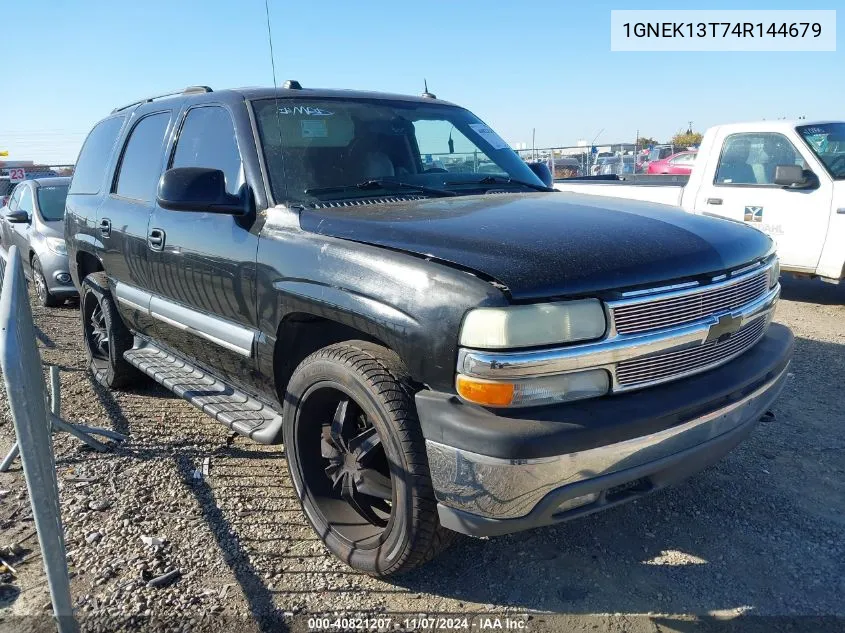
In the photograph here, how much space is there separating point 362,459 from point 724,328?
1.46 metres

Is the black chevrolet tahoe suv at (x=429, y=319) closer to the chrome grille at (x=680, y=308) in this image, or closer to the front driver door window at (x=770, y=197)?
the chrome grille at (x=680, y=308)

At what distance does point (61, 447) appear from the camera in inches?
155

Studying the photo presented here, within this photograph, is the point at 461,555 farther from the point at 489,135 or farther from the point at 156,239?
the point at 489,135

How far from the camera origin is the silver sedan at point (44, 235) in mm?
7870

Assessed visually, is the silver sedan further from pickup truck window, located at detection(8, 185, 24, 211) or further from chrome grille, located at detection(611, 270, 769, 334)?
chrome grille, located at detection(611, 270, 769, 334)

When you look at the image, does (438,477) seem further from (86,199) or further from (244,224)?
(86,199)

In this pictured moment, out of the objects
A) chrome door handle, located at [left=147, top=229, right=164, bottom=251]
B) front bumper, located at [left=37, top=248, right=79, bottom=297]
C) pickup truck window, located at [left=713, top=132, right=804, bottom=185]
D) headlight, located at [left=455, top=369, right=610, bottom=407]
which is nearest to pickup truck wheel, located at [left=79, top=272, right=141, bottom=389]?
chrome door handle, located at [left=147, top=229, right=164, bottom=251]

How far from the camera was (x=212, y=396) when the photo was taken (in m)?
3.53

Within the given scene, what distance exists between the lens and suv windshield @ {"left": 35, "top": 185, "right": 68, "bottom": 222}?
854 cm

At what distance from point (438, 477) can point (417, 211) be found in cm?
119

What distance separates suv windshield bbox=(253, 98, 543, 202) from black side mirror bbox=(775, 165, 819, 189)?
155 inches

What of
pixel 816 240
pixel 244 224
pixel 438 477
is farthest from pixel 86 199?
pixel 816 240

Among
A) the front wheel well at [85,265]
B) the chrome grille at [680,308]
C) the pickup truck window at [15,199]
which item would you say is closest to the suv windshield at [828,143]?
the chrome grille at [680,308]

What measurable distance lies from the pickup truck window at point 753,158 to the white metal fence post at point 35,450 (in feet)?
23.5
